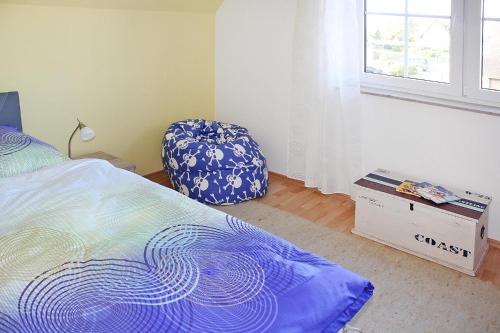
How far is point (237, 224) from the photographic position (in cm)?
218

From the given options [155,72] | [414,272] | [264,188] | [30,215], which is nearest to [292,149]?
[264,188]

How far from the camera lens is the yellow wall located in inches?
134

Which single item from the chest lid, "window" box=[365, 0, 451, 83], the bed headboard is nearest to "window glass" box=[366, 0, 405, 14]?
"window" box=[365, 0, 451, 83]

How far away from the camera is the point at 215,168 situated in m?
3.64

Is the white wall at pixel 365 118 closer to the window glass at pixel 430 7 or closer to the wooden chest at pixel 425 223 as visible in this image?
the wooden chest at pixel 425 223

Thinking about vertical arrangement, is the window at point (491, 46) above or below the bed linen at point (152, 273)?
above

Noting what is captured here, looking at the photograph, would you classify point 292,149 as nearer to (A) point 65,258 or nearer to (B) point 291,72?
(B) point 291,72

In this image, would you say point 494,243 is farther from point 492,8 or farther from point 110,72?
point 110,72

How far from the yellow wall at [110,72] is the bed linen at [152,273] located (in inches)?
50.2

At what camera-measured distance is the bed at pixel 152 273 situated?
1.61 meters

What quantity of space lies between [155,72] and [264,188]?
1234mm

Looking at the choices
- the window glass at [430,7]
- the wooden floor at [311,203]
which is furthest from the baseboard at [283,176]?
the window glass at [430,7]

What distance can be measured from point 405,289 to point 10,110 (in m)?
2.56

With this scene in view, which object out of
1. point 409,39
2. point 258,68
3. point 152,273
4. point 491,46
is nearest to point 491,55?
point 491,46
